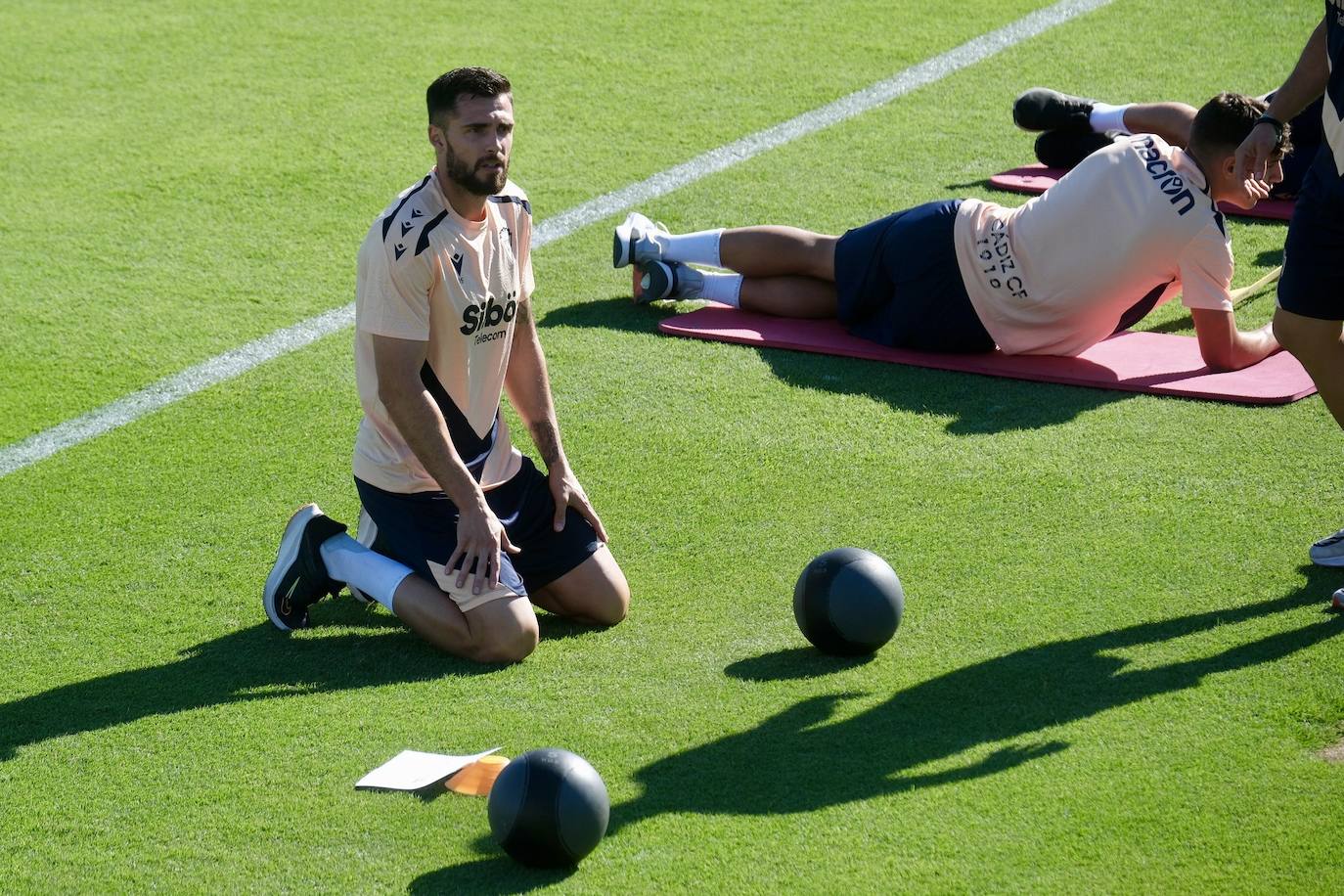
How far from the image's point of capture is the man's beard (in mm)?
5152

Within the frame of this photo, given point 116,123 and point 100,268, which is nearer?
point 100,268

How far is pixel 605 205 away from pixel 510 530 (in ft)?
14.5

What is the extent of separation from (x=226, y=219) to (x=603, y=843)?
6195 millimetres

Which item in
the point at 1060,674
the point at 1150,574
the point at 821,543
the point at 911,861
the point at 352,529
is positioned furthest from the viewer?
the point at 352,529

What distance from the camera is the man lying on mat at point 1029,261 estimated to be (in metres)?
6.87

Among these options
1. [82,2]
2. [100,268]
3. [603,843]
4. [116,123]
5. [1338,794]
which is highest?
[82,2]

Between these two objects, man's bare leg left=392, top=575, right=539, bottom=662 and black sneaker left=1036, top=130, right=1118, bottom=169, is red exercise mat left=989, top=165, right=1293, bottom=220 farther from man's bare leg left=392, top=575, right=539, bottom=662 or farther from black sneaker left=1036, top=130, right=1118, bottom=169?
man's bare leg left=392, top=575, right=539, bottom=662

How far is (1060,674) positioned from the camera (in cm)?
491

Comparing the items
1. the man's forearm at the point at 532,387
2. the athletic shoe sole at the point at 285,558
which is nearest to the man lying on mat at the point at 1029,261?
the man's forearm at the point at 532,387

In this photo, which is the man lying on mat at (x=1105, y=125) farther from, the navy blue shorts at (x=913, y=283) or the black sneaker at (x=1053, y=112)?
the navy blue shorts at (x=913, y=283)

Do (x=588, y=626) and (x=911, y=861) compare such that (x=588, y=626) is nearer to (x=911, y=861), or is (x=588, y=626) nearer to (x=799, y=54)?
(x=911, y=861)

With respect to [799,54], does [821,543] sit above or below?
below

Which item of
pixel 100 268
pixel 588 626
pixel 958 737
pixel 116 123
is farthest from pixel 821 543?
pixel 116 123

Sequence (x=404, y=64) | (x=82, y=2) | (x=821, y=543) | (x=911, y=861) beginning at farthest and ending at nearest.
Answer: (x=82, y=2)
(x=404, y=64)
(x=821, y=543)
(x=911, y=861)
